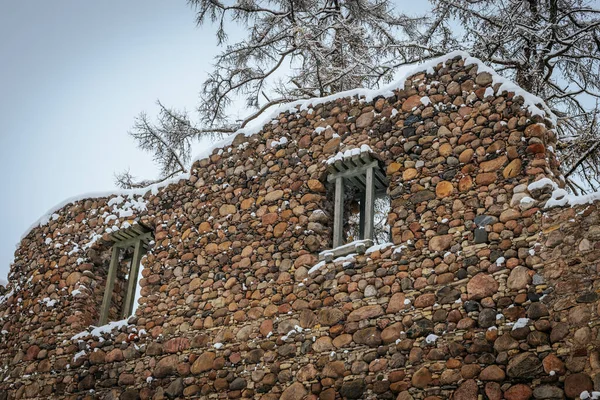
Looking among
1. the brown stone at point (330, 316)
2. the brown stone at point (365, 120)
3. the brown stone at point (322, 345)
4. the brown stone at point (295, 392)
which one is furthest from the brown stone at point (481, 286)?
the brown stone at point (365, 120)

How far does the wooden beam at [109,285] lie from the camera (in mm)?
9250

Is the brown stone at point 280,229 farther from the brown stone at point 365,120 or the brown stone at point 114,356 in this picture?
the brown stone at point 114,356

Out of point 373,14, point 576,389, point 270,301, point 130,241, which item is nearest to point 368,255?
point 270,301

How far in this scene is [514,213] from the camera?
6145 millimetres

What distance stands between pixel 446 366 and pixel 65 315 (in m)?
5.79

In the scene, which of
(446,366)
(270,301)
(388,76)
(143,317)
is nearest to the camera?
(446,366)

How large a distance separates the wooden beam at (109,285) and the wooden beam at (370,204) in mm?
4254

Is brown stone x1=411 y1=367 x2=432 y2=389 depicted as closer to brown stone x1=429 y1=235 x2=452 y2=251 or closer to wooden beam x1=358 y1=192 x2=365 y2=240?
brown stone x1=429 y1=235 x2=452 y2=251

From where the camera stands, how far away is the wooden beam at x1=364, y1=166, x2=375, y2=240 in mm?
7091

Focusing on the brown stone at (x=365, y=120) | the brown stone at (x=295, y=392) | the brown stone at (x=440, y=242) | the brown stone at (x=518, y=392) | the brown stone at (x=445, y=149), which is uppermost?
the brown stone at (x=365, y=120)

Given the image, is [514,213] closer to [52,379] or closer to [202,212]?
[202,212]

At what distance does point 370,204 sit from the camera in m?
7.19

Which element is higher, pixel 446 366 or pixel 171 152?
pixel 171 152

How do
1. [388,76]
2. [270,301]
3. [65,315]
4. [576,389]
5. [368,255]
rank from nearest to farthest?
[576,389], [368,255], [270,301], [65,315], [388,76]
